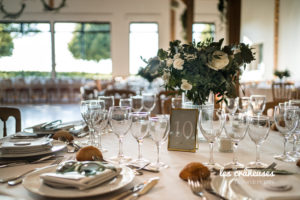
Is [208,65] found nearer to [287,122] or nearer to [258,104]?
[287,122]

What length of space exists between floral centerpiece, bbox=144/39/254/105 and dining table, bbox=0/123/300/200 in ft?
1.07

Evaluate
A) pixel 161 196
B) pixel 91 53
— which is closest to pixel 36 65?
pixel 91 53

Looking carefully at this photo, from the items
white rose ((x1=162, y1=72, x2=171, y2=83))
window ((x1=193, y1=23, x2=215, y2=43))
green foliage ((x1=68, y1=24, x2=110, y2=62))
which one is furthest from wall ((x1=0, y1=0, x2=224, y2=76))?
white rose ((x1=162, y1=72, x2=171, y2=83))

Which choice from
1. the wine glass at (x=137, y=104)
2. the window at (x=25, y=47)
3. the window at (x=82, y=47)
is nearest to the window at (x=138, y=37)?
the window at (x=82, y=47)

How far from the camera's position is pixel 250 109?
2162mm

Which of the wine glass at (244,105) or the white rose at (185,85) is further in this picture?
the wine glass at (244,105)

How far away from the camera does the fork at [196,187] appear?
987 millimetres

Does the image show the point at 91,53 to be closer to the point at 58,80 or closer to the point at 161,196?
the point at 58,80

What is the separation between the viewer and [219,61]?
159 cm

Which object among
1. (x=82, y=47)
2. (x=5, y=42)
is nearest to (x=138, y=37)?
(x=82, y=47)

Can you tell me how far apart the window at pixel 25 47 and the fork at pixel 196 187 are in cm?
1300

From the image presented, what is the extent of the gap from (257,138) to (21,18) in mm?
13447

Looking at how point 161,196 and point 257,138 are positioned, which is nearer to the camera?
point 161,196

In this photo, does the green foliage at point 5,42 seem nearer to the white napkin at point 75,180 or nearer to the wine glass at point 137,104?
the wine glass at point 137,104
